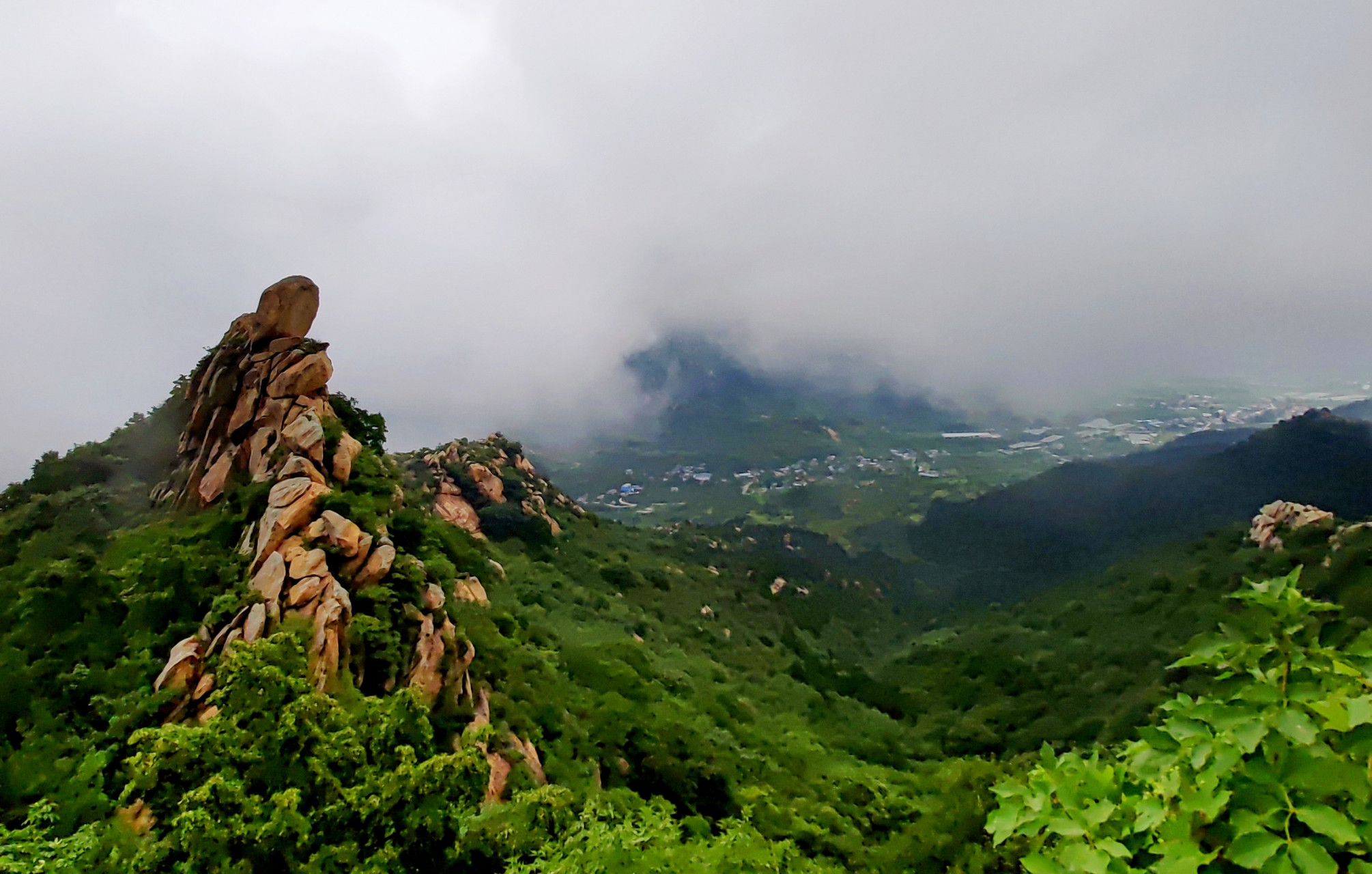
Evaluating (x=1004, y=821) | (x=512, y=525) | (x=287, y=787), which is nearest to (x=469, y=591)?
(x=287, y=787)

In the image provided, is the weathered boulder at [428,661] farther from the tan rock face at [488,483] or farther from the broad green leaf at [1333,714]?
the tan rock face at [488,483]

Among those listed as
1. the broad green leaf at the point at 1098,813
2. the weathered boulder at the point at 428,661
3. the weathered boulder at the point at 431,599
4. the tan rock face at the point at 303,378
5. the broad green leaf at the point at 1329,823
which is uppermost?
the tan rock face at the point at 303,378

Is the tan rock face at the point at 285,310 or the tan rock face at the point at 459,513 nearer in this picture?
the tan rock face at the point at 285,310

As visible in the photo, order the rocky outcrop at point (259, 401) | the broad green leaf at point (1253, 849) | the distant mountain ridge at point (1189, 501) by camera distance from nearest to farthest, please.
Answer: the broad green leaf at point (1253, 849)
the rocky outcrop at point (259, 401)
the distant mountain ridge at point (1189, 501)

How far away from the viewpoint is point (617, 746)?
88.2 feet

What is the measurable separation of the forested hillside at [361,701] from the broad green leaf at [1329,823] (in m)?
0.14

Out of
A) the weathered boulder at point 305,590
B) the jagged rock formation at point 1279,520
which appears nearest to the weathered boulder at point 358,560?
the weathered boulder at point 305,590

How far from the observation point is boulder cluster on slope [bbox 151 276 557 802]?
717 inches

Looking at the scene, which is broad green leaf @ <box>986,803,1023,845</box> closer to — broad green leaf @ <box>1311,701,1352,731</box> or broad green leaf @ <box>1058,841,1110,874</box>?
broad green leaf @ <box>1058,841,1110,874</box>

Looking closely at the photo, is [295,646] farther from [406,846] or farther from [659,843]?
[659,843]

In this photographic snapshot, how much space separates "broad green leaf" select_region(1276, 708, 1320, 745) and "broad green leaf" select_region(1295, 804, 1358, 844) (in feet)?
1.14

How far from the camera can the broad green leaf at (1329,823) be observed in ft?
11.1

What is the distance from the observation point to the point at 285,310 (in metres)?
30.1

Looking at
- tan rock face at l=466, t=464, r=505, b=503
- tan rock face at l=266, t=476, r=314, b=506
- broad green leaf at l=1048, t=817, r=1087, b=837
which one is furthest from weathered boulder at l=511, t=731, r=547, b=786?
tan rock face at l=466, t=464, r=505, b=503
